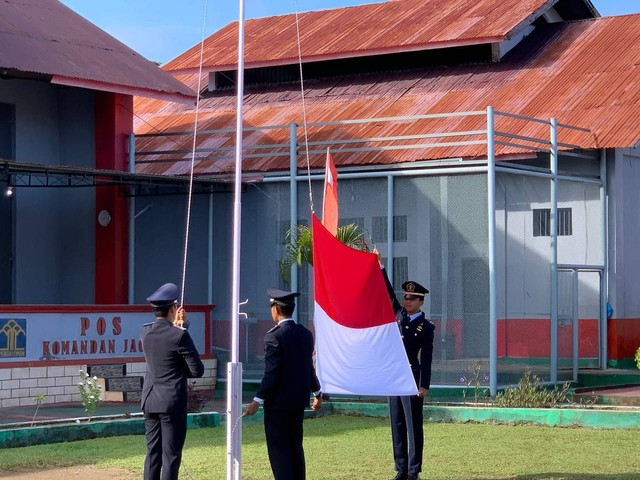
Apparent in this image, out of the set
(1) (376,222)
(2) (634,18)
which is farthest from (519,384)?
(2) (634,18)

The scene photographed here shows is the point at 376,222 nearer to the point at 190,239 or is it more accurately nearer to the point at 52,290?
the point at 190,239

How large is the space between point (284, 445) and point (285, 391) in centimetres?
42

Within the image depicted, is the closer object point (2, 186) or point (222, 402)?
point (222, 402)

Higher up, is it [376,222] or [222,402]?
[376,222]

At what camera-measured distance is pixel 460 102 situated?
23.8 metres

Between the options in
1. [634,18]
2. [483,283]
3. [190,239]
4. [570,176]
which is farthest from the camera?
[634,18]

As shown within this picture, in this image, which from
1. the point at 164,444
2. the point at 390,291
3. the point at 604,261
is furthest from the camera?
the point at 604,261

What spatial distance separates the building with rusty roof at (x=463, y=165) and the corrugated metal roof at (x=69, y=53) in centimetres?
124

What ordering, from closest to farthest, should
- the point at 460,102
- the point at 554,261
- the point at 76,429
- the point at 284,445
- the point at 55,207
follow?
A: 1. the point at 284,445
2. the point at 76,429
3. the point at 554,261
4. the point at 55,207
5. the point at 460,102

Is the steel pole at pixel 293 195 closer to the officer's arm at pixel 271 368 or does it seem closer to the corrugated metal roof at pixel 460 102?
the corrugated metal roof at pixel 460 102

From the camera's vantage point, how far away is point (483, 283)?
19.6 metres

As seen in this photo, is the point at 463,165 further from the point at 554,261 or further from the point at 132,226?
the point at 132,226

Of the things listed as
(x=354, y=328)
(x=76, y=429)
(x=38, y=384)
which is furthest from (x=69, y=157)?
(x=354, y=328)

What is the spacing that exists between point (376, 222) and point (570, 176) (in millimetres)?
3449
